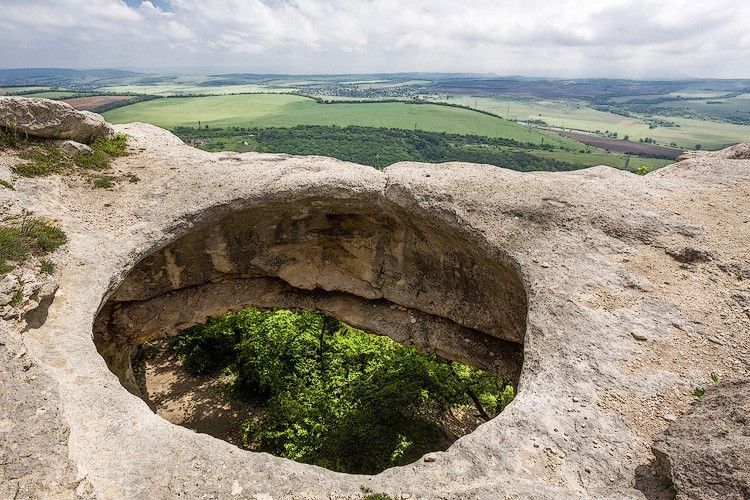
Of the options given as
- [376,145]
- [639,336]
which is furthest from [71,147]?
[376,145]

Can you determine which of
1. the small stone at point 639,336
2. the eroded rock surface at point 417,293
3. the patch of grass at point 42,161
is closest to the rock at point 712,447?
the eroded rock surface at point 417,293

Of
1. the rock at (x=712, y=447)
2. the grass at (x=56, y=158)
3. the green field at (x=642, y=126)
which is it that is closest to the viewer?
the rock at (x=712, y=447)

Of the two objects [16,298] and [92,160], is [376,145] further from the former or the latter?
[16,298]

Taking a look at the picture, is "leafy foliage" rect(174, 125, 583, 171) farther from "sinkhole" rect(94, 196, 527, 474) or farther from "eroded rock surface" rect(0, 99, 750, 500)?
"eroded rock surface" rect(0, 99, 750, 500)

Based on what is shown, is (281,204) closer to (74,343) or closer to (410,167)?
(410,167)

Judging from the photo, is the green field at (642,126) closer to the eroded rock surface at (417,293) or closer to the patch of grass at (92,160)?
the eroded rock surface at (417,293)

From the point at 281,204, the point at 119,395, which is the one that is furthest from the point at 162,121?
the point at 119,395

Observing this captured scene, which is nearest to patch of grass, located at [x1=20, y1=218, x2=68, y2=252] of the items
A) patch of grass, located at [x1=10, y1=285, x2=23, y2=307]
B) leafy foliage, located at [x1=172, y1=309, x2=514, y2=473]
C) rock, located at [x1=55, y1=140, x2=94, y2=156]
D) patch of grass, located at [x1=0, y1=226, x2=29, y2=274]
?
patch of grass, located at [x1=0, y1=226, x2=29, y2=274]

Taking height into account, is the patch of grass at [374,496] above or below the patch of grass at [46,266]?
below
